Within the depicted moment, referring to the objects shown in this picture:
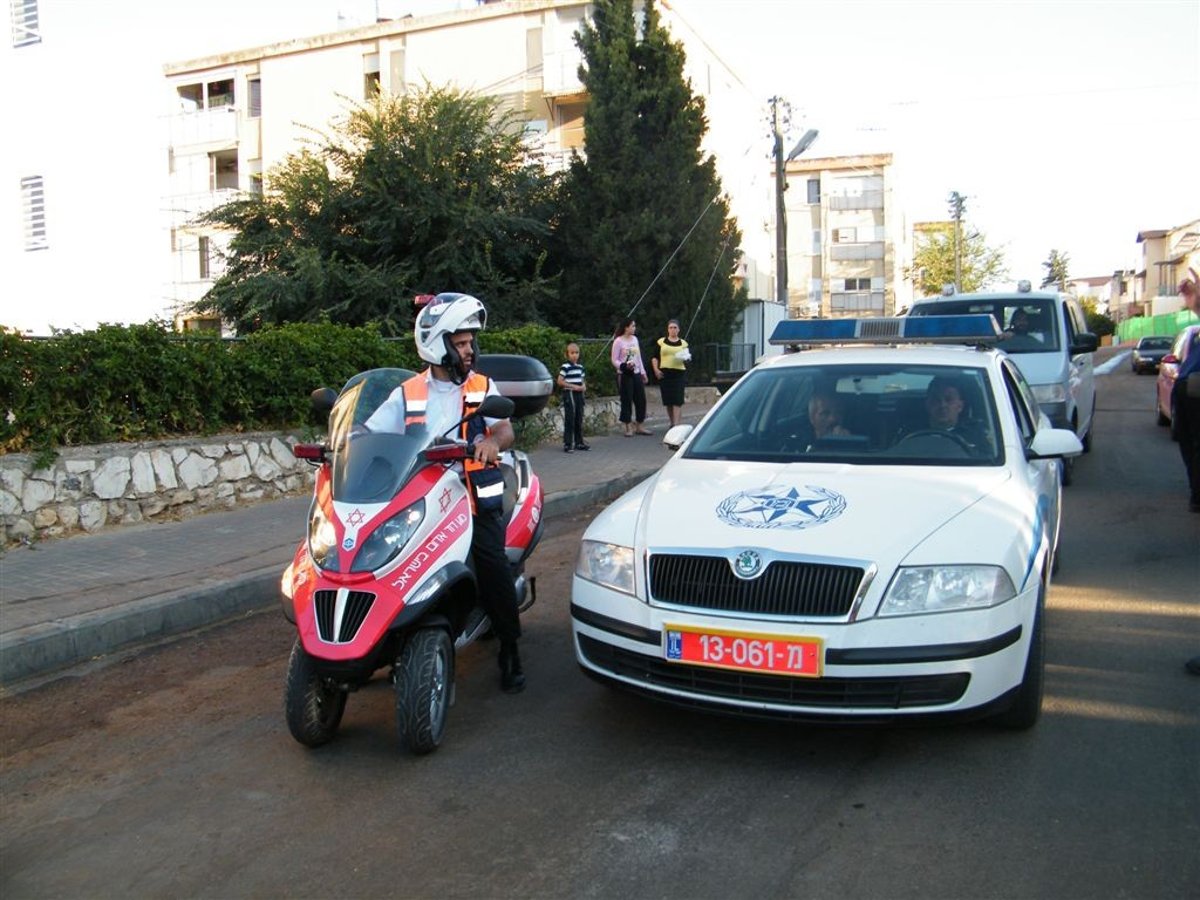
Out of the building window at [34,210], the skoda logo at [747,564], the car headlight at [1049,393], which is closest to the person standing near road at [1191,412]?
the car headlight at [1049,393]

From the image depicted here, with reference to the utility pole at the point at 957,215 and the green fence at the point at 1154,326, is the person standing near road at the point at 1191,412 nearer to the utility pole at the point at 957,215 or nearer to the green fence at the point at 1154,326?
the green fence at the point at 1154,326

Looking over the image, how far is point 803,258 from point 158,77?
41.7 meters

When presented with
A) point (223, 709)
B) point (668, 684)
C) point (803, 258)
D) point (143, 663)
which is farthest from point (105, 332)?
point (803, 258)

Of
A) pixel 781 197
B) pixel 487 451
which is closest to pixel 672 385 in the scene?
pixel 487 451

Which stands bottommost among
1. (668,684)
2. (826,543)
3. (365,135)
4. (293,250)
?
(668,684)

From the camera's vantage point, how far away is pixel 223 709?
5.04m

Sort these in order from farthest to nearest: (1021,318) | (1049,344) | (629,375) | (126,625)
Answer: (629,375), (1021,318), (1049,344), (126,625)

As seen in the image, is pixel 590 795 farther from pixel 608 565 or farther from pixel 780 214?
pixel 780 214

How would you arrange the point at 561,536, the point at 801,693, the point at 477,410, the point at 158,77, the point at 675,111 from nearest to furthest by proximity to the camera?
the point at 801,693
the point at 477,410
the point at 561,536
the point at 675,111
the point at 158,77

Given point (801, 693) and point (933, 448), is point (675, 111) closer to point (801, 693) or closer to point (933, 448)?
point (933, 448)

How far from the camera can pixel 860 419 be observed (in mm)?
5312

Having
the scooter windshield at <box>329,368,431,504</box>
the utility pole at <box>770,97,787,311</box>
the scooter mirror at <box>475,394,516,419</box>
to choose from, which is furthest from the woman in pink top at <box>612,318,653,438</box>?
the utility pole at <box>770,97,787,311</box>

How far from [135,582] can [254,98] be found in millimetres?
32184

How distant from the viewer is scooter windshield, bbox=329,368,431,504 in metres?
4.19
